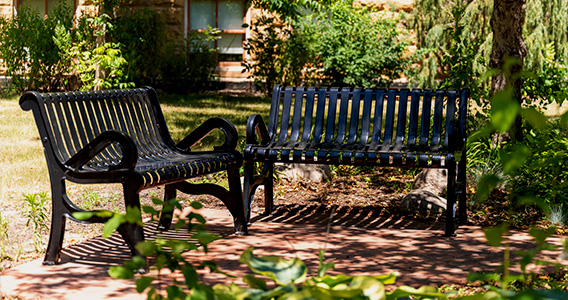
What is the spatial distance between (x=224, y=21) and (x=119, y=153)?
32.7ft

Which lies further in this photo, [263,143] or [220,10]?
[220,10]

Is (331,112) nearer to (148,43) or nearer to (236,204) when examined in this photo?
(236,204)

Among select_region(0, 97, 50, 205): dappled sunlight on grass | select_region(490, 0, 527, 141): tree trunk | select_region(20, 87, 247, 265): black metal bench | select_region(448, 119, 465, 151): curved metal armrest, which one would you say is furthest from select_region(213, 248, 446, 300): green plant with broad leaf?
select_region(490, 0, 527, 141): tree trunk

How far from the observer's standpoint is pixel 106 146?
381 centimetres

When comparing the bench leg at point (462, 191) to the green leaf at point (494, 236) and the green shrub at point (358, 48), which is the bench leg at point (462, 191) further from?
the green shrub at point (358, 48)

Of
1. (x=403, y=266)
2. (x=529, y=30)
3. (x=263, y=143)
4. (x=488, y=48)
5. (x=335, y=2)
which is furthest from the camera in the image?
(x=335, y=2)

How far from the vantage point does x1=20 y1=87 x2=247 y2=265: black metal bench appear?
3.76 meters

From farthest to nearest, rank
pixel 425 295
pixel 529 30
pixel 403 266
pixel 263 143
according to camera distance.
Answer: pixel 529 30, pixel 263 143, pixel 403 266, pixel 425 295

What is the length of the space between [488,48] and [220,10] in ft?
21.3

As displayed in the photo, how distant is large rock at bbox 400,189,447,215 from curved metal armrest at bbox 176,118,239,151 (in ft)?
4.87

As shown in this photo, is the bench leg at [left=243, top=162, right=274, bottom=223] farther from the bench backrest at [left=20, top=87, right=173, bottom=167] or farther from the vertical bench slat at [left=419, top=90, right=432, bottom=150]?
the vertical bench slat at [left=419, top=90, right=432, bottom=150]

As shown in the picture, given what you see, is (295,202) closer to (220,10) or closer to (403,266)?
(403,266)

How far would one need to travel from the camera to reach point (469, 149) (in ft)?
20.6

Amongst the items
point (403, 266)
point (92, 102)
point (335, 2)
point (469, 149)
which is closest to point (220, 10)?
point (335, 2)
